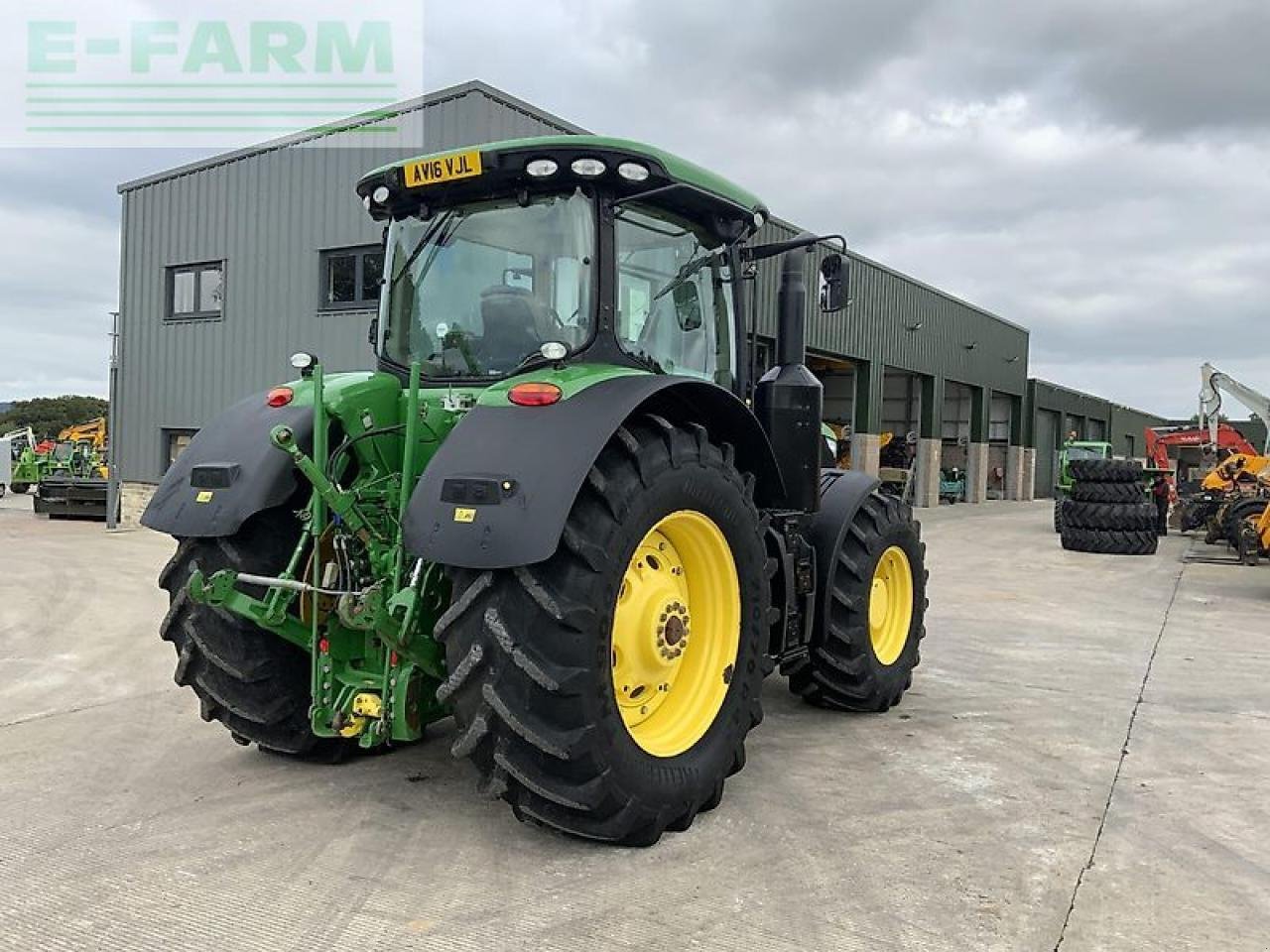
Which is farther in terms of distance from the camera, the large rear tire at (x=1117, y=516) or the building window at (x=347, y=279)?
the large rear tire at (x=1117, y=516)

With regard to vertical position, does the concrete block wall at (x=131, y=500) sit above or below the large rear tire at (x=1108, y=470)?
below

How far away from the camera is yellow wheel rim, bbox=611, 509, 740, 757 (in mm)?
3602

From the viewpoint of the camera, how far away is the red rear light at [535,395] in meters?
3.38

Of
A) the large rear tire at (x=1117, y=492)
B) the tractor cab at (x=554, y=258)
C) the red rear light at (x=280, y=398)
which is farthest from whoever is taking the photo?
the large rear tire at (x=1117, y=492)

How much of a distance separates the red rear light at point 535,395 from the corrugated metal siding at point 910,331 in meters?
12.5

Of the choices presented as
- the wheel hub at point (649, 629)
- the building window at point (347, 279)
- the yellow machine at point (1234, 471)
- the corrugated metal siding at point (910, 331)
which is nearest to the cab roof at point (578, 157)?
the wheel hub at point (649, 629)

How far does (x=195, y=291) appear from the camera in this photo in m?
16.2

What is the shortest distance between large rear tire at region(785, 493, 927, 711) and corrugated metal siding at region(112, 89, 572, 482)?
9077mm

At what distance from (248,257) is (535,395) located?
13291mm

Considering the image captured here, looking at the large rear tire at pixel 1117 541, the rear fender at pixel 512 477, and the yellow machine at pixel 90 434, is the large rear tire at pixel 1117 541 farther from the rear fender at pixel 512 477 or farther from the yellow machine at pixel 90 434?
the yellow machine at pixel 90 434

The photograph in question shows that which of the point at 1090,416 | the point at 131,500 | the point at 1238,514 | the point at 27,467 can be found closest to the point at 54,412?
the point at 27,467

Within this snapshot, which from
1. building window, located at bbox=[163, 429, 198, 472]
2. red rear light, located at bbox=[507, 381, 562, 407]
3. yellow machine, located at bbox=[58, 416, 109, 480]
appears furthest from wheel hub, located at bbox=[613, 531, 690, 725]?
yellow machine, located at bbox=[58, 416, 109, 480]

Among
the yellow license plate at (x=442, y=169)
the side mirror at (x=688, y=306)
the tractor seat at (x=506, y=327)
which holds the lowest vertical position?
the tractor seat at (x=506, y=327)

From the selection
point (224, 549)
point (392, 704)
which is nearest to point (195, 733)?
point (224, 549)
